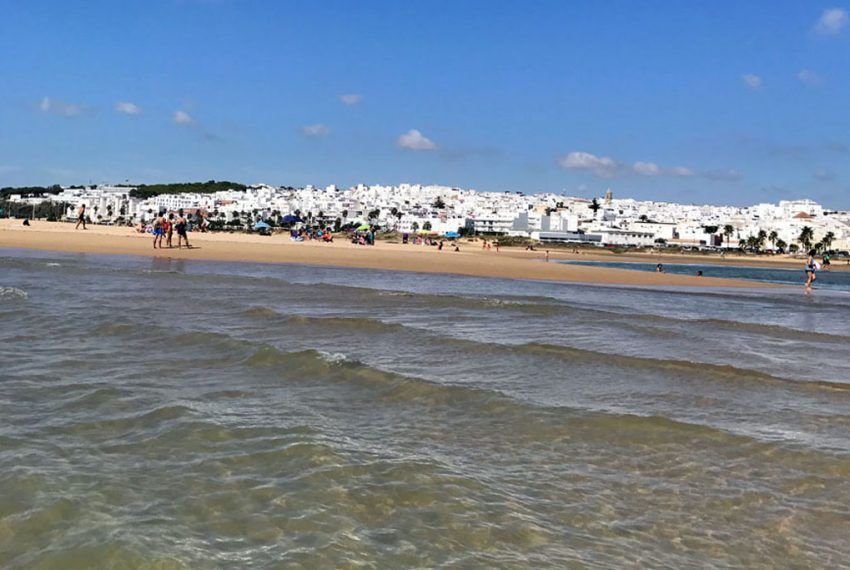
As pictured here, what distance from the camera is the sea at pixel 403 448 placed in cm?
364

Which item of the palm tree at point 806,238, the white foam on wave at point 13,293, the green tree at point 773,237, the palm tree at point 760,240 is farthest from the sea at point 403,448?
the green tree at point 773,237

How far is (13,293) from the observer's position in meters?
13.2

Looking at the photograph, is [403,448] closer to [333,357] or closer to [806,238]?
[333,357]

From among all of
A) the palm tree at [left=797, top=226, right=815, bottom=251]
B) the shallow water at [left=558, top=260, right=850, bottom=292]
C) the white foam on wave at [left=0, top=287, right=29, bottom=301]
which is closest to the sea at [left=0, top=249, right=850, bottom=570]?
the white foam on wave at [left=0, top=287, right=29, bottom=301]

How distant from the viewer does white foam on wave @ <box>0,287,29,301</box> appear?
1255cm

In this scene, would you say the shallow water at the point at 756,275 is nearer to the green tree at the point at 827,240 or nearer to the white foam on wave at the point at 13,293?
the white foam on wave at the point at 13,293

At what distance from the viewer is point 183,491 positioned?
4121 millimetres

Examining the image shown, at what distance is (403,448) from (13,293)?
10.7 m

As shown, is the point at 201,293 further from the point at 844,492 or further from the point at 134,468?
the point at 844,492

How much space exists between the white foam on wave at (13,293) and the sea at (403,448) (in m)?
1.84

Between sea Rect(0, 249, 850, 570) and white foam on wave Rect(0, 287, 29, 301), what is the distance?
1.84 metres

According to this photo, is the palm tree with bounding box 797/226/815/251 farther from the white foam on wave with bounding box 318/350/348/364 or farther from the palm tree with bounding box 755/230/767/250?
the white foam on wave with bounding box 318/350/348/364

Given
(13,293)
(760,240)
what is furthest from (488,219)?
(13,293)

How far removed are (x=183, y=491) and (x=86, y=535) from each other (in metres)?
0.67
